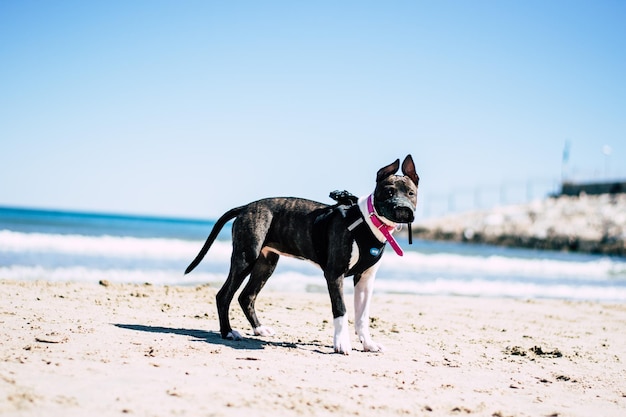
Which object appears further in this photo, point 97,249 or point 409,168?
point 97,249

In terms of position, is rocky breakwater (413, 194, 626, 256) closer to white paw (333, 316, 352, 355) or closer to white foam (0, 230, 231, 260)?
white foam (0, 230, 231, 260)

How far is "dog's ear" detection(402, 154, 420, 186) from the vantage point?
5.39 m

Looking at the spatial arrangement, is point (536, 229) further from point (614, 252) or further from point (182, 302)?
point (182, 302)

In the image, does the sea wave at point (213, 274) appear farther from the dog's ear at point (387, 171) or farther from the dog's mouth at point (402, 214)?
the dog's mouth at point (402, 214)

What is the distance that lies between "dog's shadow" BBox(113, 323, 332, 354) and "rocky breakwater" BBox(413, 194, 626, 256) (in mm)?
37931

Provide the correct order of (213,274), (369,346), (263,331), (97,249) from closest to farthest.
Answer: (369,346), (263,331), (213,274), (97,249)

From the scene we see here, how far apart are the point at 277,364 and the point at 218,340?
1.11 m

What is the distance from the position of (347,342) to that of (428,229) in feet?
183

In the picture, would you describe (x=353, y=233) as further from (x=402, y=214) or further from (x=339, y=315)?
(x=339, y=315)

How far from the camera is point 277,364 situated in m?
4.69

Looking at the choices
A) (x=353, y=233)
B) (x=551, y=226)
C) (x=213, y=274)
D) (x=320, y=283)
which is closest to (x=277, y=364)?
(x=353, y=233)

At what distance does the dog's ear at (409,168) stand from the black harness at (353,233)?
1.88ft

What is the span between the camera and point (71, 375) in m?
3.83

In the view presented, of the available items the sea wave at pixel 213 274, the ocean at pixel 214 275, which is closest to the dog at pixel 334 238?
the sea wave at pixel 213 274
